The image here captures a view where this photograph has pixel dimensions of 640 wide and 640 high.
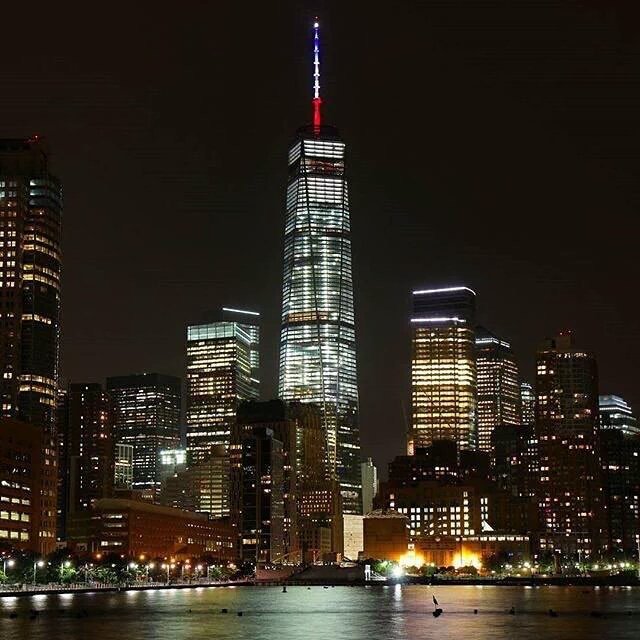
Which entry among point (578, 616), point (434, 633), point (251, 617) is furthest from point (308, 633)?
point (578, 616)

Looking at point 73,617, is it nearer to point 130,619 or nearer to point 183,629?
point 130,619

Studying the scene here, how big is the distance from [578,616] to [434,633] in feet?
152

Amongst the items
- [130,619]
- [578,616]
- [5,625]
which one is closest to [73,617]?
[130,619]

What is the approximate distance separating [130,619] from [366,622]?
3405 cm

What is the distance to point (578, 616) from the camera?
188 metres

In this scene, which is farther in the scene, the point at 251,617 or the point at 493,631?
the point at 251,617

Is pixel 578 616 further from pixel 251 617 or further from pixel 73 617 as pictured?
pixel 73 617

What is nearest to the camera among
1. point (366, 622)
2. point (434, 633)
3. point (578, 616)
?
point (434, 633)

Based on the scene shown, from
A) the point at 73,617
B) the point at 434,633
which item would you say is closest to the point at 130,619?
the point at 73,617

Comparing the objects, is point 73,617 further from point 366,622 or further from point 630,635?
point 630,635

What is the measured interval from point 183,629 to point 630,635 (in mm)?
55957

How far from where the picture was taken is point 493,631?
502 feet

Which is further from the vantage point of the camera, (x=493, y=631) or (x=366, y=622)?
(x=366, y=622)

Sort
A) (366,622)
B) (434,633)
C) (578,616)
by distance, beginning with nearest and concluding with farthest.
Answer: (434,633) < (366,622) < (578,616)
